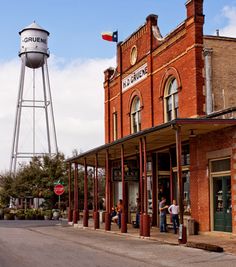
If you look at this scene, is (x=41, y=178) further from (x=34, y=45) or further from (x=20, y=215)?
(x=34, y=45)

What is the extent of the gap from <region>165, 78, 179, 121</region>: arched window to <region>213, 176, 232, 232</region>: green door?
4.88m

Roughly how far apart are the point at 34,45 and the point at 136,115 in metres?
25.8

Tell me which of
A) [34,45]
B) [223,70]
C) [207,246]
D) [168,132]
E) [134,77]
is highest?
[34,45]

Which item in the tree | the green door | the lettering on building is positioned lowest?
the green door

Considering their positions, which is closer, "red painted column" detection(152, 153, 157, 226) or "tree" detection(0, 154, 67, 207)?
"red painted column" detection(152, 153, 157, 226)

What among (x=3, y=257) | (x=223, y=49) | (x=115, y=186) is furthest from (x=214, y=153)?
(x=115, y=186)

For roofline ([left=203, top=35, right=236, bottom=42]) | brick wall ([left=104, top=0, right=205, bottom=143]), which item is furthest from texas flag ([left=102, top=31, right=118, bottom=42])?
roofline ([left=203, top=35, right=236, bottom=42])

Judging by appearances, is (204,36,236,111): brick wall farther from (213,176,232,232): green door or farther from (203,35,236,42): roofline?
(213,176,232,232): green door

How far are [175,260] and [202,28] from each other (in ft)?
40.9

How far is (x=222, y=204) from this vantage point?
71.3 feet

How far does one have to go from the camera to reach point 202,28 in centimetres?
2380

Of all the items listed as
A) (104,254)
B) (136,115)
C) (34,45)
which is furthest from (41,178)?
(104,254)

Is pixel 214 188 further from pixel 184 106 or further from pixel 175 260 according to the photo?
pixel 175 260

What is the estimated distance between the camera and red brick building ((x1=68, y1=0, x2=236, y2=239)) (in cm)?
2119
